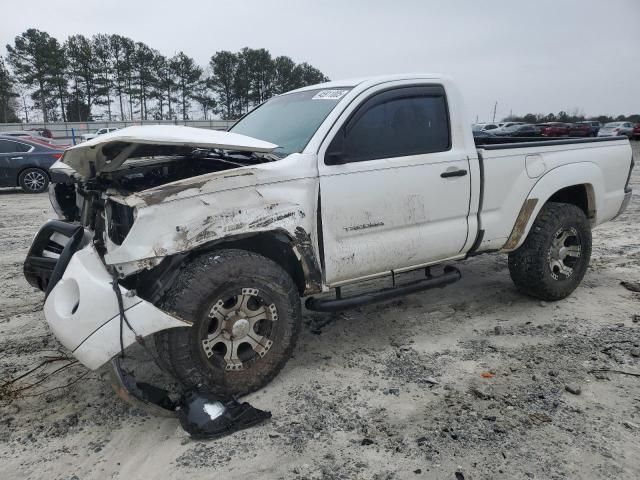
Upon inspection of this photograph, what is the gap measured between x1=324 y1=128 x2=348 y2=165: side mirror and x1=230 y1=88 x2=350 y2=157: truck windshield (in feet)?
0.59

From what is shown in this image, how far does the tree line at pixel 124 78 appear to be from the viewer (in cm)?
5047

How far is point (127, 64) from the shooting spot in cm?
5634

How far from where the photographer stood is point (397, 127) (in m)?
3.62

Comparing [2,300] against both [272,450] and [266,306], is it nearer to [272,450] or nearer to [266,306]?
[266,306]

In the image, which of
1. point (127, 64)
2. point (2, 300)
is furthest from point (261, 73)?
point (2, 300)

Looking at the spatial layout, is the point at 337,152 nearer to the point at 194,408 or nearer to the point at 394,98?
the point at 394,98

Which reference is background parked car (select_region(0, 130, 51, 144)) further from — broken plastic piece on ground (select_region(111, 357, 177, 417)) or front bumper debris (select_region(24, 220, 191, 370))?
broken plastic piece on ground (select_region(111, 357, 177, 417))

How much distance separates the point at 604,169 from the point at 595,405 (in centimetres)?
262

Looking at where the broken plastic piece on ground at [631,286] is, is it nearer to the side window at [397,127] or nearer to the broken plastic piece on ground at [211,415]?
the side window at [397,127]

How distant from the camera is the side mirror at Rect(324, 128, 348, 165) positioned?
3.26m

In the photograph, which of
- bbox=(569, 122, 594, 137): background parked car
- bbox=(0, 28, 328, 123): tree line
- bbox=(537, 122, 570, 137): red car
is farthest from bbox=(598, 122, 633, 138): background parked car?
bbox=(0, 28, 328, 123): tree line

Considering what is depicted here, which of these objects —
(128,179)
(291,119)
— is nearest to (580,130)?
(291,119)

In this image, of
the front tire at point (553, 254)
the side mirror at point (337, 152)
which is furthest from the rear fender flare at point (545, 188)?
the side mirror at point (337, 152)

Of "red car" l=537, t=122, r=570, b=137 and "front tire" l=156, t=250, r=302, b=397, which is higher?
"red car" l=537, t=122, r=570, b=137
